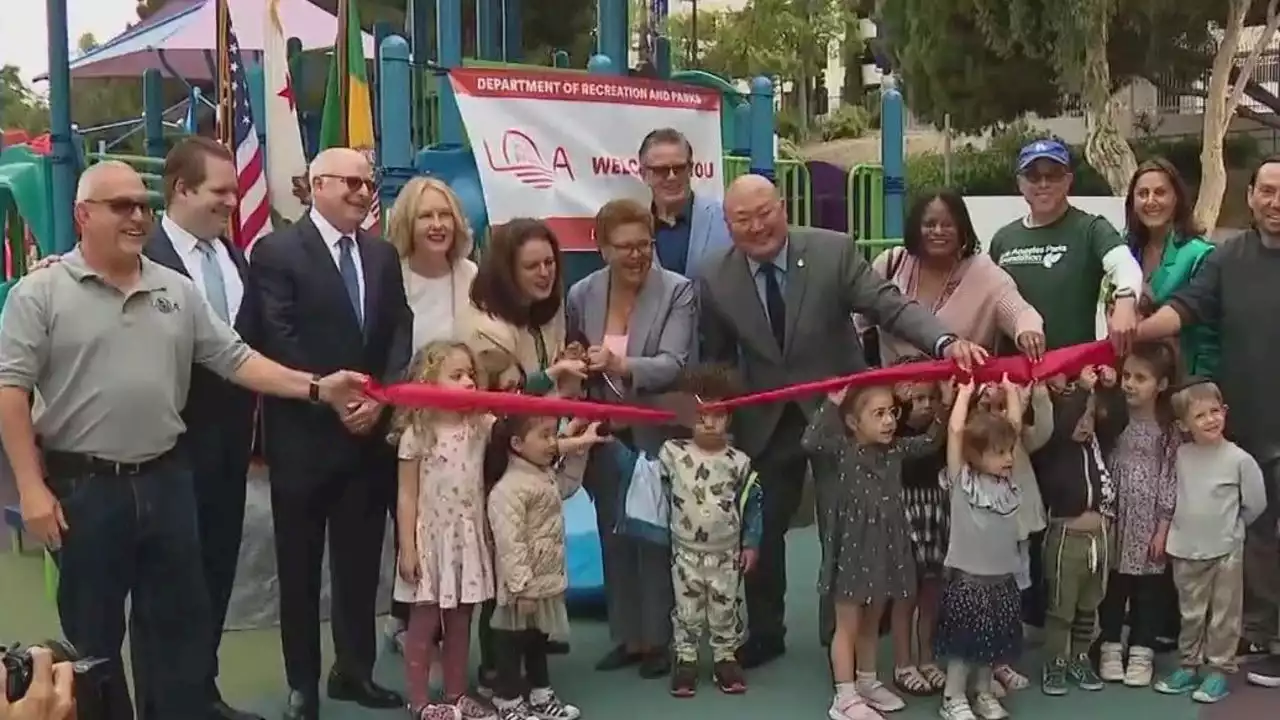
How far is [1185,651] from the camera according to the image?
188 inches

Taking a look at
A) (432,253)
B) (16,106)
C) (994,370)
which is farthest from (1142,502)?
(16,106)

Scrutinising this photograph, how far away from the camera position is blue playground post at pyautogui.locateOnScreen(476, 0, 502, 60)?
11.0 m

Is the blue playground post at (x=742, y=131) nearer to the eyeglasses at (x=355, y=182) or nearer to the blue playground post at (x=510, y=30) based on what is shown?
the blue playground post at (x=510, y=30)

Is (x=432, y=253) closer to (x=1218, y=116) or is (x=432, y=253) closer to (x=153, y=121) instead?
(x=153, y=121)

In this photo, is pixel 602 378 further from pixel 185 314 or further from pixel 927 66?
pixel 927 66

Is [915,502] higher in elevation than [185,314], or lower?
lower

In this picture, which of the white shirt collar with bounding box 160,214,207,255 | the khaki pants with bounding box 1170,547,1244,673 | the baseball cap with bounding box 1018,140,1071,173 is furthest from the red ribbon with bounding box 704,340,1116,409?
the white shirt collar with bounding box 160,214,207,255

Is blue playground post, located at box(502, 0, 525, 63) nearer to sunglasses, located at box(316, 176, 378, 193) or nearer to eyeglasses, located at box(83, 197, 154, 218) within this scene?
sunglasses, located at box(316, 176, 378, 193)

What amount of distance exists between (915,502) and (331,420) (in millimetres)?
1956

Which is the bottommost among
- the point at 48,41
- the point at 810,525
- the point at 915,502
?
the point at 810,525

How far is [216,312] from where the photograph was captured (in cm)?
423

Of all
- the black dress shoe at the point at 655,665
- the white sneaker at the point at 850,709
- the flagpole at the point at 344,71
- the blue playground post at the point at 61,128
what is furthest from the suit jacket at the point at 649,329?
the blue playground post at the point at 61,128

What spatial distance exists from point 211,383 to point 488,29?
7378 mm

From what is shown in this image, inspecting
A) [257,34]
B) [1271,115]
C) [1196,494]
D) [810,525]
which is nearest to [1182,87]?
[1271,115]
